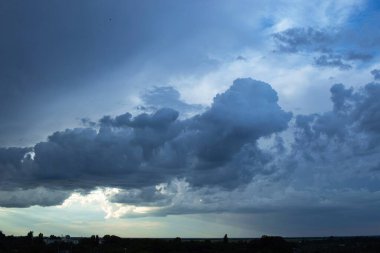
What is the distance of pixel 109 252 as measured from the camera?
199250 mm

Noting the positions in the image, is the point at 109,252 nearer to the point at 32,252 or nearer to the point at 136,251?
the point at 136,251

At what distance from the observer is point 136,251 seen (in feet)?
646

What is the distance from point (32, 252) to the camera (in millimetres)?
199375

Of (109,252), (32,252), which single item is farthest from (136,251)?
(32,252)

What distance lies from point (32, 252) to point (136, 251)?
3979 centimetres

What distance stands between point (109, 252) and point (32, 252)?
29.2 meters

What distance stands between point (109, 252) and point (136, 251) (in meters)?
10.8
